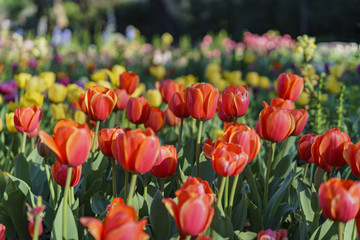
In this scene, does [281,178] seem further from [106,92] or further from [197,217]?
[197,217]

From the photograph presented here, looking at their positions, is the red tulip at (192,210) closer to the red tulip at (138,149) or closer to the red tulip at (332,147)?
the red tulip at (138,149)

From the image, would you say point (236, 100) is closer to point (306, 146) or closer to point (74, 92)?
point (306, 146)

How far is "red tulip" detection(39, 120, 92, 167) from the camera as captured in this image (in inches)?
40.9

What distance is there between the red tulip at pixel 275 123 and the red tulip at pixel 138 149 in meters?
0.49

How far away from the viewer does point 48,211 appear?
1.62m

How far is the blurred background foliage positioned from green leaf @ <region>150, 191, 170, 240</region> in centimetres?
1484

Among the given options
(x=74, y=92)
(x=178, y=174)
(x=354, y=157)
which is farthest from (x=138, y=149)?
(x=74, y=92)

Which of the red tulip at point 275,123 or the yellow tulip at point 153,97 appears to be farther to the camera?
the yellow tulip at point 153,97

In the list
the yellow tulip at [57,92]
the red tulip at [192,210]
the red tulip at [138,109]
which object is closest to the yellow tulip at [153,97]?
the yellow tulip at [57,92]

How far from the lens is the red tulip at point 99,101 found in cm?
154

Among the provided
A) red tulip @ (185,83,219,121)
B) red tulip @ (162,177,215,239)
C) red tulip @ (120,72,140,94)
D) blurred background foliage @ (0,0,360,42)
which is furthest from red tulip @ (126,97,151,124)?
blurred background foliage @ (0,0,360,42)

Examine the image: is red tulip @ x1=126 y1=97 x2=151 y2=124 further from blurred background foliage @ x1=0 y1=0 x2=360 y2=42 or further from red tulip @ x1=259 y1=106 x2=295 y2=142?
blurred background foliage @ x1=0 y1=0 x2=360 y2=42

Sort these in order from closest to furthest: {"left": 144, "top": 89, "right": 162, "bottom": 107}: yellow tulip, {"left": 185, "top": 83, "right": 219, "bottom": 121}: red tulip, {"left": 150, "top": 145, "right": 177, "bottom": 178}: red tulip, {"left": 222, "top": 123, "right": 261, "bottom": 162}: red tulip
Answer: {"left": 222, "top": 123, "right": 261, "bottom": 162}: red tulip < {"left": 150, "top": 145, "right": 177, "bottom": 178}: red tulip < {"left": 185, "top": 83, "right": 219, "bottom": 121}: red tulip < {"left": 144, "top": 89, "right": 162, "bottom": 107}: yellow tulip

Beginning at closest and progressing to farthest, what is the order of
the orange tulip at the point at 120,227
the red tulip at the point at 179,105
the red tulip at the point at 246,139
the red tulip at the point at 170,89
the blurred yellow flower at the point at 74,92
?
the orange tulip at the point at 120,227 → the red tulip at the point at 246,139 → the red tulip at the point at 179,105 → the red tulip at the point at 170,89 → the blurred yellow flower at the point at 74,92
